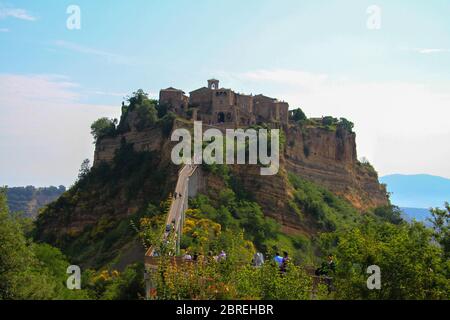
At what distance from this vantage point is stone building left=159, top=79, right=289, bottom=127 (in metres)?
70.5

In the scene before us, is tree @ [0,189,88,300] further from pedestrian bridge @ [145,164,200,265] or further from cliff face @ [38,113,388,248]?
cliff face @ [38,113,388,248]

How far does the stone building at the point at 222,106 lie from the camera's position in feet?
231

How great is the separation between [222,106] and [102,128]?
54.6 ft

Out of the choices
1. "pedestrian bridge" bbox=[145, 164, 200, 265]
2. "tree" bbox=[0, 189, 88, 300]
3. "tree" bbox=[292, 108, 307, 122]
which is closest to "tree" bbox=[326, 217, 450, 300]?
"tree" bbox=[0, 189, 88, 300]

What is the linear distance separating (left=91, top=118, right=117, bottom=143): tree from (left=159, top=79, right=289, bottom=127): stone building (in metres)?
8.10

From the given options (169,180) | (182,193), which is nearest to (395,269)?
(182,193)

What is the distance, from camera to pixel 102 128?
3051 inches

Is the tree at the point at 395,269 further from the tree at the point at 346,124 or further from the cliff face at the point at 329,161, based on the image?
the tree at the point at 346,124

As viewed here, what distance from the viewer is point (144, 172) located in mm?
63594

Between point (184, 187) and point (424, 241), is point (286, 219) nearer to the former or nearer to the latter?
point (184, 187)

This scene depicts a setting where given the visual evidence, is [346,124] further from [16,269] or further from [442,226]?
[16,269]

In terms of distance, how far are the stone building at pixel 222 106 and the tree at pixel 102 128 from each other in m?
8.10

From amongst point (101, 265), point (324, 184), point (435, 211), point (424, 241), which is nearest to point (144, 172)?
point (101, 265)
